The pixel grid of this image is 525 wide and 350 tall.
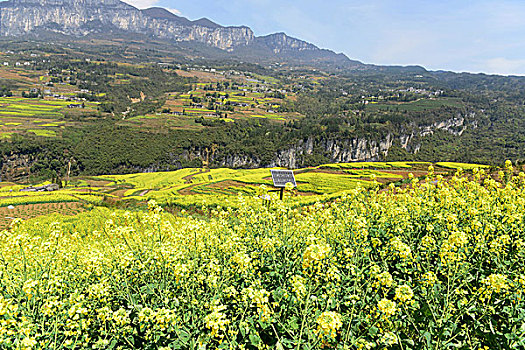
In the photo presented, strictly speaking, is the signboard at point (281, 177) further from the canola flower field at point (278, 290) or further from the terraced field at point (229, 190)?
the canola flower field at point (278, 290)

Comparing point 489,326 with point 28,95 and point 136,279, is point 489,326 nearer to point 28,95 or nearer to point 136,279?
point 136,279

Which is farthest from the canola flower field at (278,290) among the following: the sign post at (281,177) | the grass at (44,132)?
the grass at (44,132)

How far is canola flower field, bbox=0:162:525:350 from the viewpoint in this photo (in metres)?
3.35

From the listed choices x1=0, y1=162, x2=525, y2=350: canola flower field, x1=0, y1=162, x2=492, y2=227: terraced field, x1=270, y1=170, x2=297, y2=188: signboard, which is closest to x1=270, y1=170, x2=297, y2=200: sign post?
x1=270, y1=170, x2=297, y2=188: signboard

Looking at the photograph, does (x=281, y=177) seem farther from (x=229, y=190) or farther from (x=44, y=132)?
(x=44, y=132)

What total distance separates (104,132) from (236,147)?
2155 inches

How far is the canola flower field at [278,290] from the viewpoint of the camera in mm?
3346

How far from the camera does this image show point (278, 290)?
13.6 feet

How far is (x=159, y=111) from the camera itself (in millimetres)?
148375

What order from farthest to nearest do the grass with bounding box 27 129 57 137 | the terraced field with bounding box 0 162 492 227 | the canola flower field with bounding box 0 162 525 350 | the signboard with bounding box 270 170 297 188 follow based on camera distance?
the grass with bounding box 27 129 57 137
the terraced field with bounding box 0 162 492 227
the signboard with bounding box 270 170 297 188
the canola flower field with bounding box 0 162 525 350

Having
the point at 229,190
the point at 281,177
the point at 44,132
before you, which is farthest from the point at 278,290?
the point at 44,132

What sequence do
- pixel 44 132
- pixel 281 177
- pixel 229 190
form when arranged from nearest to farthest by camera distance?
pixel 281 177 < pixel 229 190 < pixel 44 132

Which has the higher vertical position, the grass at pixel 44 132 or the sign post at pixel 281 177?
the sign post at pixel 281 177

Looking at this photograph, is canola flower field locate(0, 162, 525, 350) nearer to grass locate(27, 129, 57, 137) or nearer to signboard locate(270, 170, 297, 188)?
signboard locate(270, 170, 297, 188)
